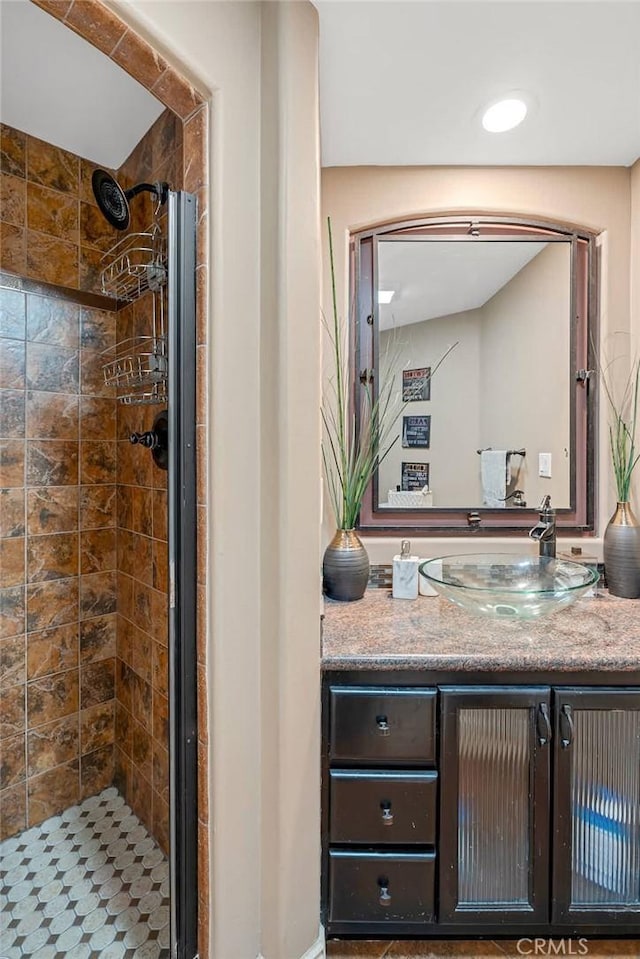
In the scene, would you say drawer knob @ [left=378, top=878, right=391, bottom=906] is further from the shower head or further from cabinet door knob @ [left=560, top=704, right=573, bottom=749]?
the shower head

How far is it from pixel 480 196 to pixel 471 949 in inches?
97.4

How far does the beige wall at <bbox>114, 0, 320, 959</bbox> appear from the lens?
1.10m

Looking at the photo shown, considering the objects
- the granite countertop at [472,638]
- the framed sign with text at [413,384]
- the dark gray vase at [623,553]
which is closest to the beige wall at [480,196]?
the framed sign with text at [413,384]

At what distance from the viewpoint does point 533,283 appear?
1.86m

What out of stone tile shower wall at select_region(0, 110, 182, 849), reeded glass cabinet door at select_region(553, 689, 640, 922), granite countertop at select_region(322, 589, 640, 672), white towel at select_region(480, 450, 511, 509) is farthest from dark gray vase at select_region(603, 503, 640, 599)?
stone tile shower wall at select_region(0, 110, 182, 849)

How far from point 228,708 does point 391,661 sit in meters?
0.43

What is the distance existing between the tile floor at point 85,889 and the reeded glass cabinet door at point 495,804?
910 millimetres

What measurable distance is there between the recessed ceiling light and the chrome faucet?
129 centimetres

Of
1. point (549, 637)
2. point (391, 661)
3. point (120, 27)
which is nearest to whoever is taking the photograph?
point (120, 27)

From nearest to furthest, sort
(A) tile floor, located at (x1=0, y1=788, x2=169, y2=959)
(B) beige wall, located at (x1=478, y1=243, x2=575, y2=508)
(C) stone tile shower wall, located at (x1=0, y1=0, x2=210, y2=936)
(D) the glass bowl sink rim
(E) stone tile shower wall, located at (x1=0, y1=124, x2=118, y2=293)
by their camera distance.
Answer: (C) stone tile shower wall, located at (x1=0, y1=0, x2=210, y2=936), (A) tile floor, located at (x1=0, y1=788, x2=169, y2=959), (D) the glass bowl sink rim, (E) stone tile shower wall, located at (x1=0, y1=124, x2=118, y2=293), (B) beige wall, located at (x1=478, y1=243, x2=575, y2=508)

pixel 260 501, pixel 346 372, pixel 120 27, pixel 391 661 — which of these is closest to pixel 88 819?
pixel 391 661

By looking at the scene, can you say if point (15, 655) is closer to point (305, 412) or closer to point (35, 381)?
point (35, 381)

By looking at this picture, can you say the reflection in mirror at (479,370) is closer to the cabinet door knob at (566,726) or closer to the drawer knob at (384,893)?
the cabinet door knob at (566,726)

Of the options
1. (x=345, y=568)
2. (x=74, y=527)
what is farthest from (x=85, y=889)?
(x=345, y=568)
